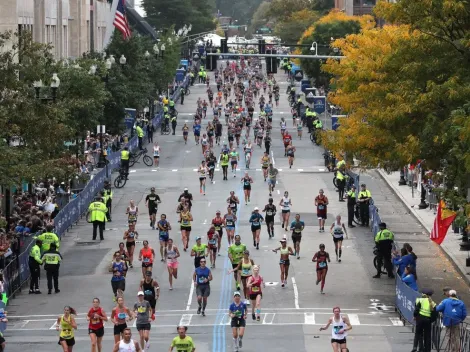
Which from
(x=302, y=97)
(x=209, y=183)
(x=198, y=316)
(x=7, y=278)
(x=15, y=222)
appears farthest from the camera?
(x=302, y=97)

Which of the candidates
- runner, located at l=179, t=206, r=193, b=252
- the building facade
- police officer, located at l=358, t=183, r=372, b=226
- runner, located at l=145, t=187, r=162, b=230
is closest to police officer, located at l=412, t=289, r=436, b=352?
runner, located at l=179, t=206, r=193, b=252

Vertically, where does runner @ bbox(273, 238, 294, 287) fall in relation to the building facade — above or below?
below

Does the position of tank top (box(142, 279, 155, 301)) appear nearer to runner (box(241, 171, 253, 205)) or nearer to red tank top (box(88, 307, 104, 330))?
red tank top (box(88, 307, 104, 330))

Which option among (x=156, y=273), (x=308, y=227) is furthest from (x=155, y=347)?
(x=308, y=227)

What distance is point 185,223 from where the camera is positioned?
41.0 m

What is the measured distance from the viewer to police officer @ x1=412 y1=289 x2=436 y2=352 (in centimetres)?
2648

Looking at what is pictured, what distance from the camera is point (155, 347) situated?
27750mm

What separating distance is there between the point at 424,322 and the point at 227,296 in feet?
28.0

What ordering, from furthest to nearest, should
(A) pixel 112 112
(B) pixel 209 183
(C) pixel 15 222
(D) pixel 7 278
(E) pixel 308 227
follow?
1. (A) pixel 112 112
2. (B) pixel 209 183
3. (E) pixel 308 227
4. (C) pixel 15 222
5. (D) pixel 7 278

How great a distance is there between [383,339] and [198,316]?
4.90 meters

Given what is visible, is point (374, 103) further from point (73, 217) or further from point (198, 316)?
point (73, 217)

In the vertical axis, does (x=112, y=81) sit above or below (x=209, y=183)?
above

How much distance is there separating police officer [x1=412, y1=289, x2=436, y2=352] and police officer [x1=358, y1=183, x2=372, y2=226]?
2024cm

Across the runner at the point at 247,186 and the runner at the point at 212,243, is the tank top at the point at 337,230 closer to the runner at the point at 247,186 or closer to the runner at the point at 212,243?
the runner at the point at 212,243
